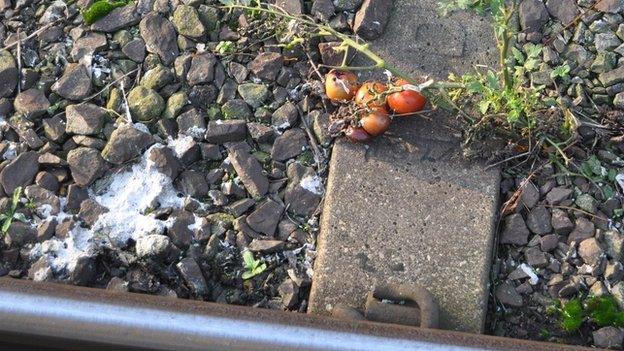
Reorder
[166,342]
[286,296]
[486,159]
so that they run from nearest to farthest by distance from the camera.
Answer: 1. [166,342]
2. [286,296]
3. [486,159]

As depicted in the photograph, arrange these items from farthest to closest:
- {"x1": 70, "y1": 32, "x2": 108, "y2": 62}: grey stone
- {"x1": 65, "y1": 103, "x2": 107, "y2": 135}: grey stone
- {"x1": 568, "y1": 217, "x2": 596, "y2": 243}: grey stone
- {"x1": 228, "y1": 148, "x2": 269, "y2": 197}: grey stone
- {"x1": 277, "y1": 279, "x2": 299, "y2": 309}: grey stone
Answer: {"x1": 70, "y1": 32, "x2": 108, "y2": 62}: grey stone, {"x1": 65, "y1": 103, "x2": 107, "y2": 135}: grey stone, {"x1": 228, "y1": 148, "x2": 269, "y2": 197}: grey stone, {"x1": 568, "y1": 217, "x2": 596, "y2": 243}: grey stone, {"x1": 277, "y1": 279, "x2": 299, "y2": 309}: grey stone

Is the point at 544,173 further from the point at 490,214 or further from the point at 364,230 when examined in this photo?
the point at 364,230

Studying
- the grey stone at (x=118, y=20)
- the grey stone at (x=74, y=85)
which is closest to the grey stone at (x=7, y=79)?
the grey stone at (x=74, y=85)

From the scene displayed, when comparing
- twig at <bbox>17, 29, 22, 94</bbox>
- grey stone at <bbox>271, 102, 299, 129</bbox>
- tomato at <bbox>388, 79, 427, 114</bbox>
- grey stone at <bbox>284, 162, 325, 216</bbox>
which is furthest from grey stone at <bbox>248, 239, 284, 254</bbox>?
twig at <bbox>17, 29, 22, 94</bbox>

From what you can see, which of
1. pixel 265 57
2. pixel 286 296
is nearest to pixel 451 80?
pixel 265 57

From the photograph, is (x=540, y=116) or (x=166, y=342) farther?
(x=540, y=116)

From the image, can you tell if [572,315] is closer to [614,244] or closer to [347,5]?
[614,244]

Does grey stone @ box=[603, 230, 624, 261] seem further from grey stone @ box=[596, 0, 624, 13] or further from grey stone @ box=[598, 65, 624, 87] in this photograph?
grey stone @ box=[596, 0, 624, 13]

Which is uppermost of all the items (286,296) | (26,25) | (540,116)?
(26,25)
